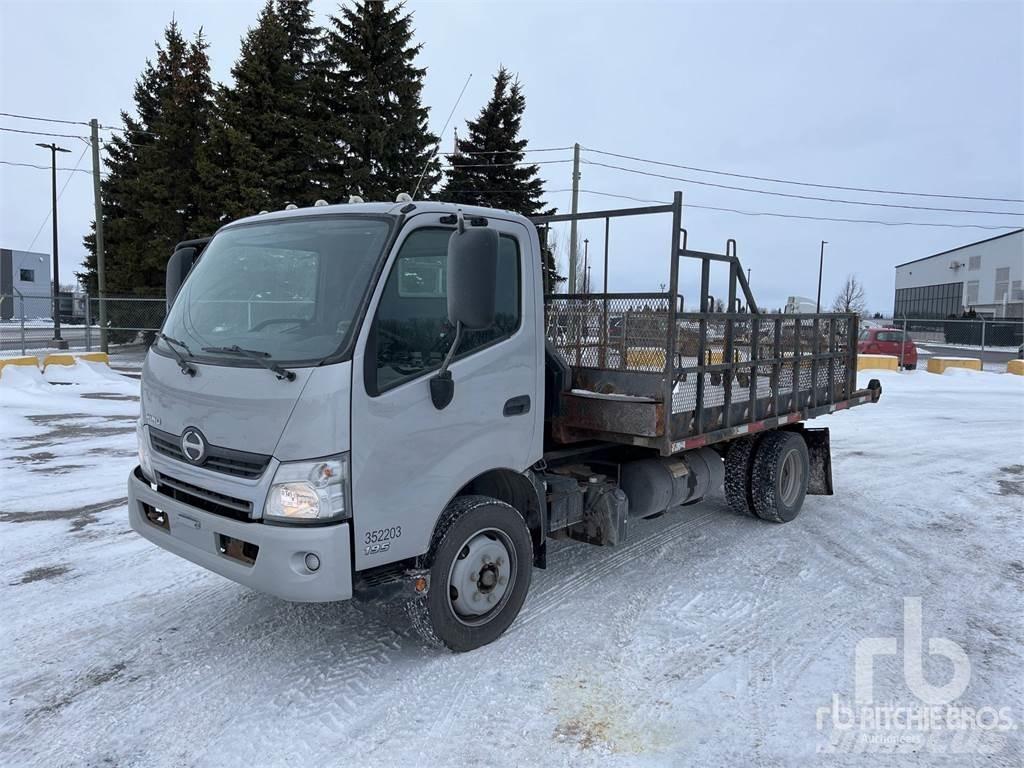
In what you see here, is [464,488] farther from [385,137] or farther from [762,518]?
[385,137]

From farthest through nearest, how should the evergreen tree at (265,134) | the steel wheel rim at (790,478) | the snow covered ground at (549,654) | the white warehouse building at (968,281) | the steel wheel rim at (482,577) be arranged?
the white warehouse building at (968,281) → the evergreen tree at (265,134) → the steel wheel rim at (790,478) → the steel wheel rim at (482,577) → the snow covered ground at (549,654)

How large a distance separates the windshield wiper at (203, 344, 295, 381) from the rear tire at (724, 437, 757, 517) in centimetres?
471

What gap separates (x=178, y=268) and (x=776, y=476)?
17.8 ft

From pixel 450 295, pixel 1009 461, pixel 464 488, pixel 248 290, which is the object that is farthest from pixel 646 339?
pixel 1009 461

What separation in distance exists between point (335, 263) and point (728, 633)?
3239mm

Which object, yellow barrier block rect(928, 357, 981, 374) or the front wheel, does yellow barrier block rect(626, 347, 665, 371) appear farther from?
yellow barrier block rect(928, 357, 981, 374)

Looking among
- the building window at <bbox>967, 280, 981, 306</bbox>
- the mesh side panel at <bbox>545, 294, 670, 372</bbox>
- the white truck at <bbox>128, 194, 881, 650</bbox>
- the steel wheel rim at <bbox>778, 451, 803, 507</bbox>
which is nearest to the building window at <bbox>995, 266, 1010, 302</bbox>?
the building window at <bbox>967, 280, 981, 306</bbox>

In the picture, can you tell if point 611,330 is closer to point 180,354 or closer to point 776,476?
point 776,476

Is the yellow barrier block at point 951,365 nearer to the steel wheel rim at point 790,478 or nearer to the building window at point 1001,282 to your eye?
the steel wheel rim at point 790,478

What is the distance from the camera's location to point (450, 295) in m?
3.54

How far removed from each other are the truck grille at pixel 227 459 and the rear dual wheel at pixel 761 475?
476 cm

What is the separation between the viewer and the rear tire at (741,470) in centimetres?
698

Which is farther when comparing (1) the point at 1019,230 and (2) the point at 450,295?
(1) the point at 1019,230

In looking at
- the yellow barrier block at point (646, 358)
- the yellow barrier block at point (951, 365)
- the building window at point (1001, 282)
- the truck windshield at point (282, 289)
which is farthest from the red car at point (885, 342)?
the building window at point (1001, 282)
